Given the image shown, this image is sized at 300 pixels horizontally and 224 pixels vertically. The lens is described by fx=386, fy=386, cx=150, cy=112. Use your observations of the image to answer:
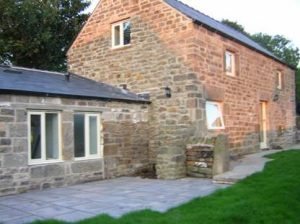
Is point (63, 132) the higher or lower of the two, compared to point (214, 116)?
lower

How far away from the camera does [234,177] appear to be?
983 cm

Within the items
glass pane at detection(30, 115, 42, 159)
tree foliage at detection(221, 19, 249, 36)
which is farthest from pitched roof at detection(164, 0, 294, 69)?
tree foliage at detection(221, 19, 249, 36)

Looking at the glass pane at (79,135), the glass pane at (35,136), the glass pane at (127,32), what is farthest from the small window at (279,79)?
the glass pane at (35,136)

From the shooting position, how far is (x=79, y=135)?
10984mm

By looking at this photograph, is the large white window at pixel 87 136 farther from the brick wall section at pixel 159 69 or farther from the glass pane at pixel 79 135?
the brick wall section at pixel 159 69

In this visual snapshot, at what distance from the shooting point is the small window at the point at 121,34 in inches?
595

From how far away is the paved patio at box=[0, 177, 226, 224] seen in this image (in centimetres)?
673

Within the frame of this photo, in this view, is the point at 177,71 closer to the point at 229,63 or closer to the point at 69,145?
the point at 229,63

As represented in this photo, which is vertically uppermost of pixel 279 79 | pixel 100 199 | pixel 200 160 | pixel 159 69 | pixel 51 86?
pixel 279 79

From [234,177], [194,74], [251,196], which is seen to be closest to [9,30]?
[194,74]

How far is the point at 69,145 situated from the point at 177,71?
187 inches

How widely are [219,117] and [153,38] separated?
3.78 m

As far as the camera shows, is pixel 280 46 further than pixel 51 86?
Yes

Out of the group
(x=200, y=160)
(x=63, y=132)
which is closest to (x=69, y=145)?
(x=63, y=132)
